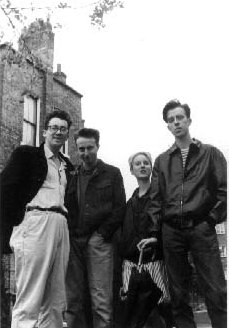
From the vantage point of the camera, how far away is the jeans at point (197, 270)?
11.1 feet

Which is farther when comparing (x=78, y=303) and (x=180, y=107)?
(x=78, y=303)

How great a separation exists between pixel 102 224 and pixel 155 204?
61 cm

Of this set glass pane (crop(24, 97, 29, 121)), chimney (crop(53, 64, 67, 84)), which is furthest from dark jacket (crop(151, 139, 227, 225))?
chimney (crop(53, 64, 67, 84))

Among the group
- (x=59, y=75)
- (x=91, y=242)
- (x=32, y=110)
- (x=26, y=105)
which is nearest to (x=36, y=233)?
(x=91, y=242)

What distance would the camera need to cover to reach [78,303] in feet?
13.5

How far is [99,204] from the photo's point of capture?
4289 mm

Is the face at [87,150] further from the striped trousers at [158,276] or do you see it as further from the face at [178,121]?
the striped trousers at [158,276]

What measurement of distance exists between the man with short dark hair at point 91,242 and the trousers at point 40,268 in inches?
15.9

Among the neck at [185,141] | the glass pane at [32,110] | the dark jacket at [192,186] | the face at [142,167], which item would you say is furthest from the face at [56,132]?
the glass pane at [32,110]

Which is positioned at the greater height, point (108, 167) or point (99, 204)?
point (108, 167)

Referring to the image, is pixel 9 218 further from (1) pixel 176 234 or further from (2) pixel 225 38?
(2) pixel 225 38

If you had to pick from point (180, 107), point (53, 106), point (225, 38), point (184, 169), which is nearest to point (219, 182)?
point (184, 169)

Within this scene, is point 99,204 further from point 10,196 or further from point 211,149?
point 211,149

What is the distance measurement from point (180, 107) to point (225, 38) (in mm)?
645
